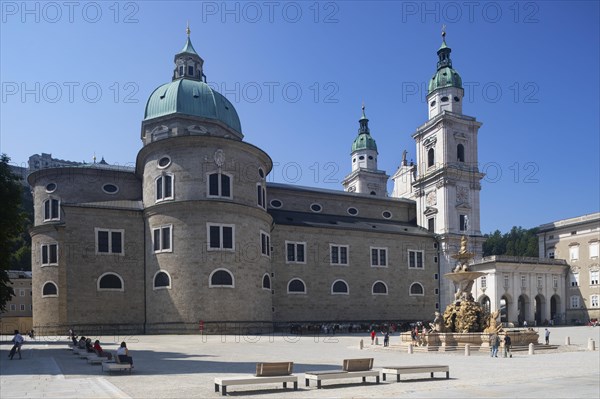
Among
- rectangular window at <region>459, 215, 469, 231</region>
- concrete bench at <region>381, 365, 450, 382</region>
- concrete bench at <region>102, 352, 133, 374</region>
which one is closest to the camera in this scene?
concrete bench at <region>381, 365, 450, 382</region>

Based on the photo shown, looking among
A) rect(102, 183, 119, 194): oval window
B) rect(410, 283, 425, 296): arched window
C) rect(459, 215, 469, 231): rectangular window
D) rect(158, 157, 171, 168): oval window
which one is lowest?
rect(410, 283, 425, 296): arched window

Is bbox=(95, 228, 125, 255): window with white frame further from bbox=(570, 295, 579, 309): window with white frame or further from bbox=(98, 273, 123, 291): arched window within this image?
bbox=(570, 295, 579, 309): window with white frame

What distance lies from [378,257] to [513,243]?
63884mm

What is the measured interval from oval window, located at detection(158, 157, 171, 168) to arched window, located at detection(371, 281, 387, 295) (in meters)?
25.2

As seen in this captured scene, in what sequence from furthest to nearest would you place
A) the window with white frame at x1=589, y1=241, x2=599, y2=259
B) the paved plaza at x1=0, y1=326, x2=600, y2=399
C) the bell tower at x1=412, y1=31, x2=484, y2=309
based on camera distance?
the window with white frame at x1=589, y1=241, x2=599, y2=259
the bell tower at x1=412, y1=31, x2=484, y2=309
the paved plaza at x1=0, y1=326, x2=600, y2=399

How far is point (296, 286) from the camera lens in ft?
171

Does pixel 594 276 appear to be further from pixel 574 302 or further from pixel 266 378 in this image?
pixel 266 378

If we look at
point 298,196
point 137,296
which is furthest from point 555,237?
point 137,296

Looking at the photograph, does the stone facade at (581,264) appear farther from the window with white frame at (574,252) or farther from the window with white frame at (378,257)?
the window with white frame at (378,257)

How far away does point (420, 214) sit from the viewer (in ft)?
217

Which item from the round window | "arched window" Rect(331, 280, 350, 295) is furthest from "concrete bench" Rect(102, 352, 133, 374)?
the round window

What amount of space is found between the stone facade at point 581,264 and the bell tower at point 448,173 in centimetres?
1379

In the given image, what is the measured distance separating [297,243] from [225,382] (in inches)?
1575

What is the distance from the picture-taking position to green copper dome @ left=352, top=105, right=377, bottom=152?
83.2 m
